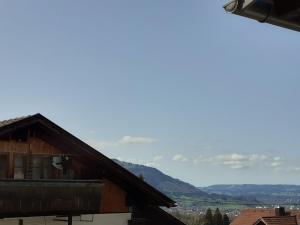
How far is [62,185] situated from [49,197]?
1.41 feet

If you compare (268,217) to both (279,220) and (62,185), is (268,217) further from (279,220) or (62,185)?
(62,185)

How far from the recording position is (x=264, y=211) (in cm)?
4847

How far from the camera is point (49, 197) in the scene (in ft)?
41.1

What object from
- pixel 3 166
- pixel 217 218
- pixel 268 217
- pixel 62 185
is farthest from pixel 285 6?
pixel 217 218

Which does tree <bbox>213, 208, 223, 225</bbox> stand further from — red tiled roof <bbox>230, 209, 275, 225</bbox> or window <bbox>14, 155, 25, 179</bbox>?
window <bbox>14, 155, 25, 179</bbox>

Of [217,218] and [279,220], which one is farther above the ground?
[279,220]

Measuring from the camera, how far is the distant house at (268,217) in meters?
39.6

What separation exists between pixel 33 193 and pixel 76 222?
1.63 metres

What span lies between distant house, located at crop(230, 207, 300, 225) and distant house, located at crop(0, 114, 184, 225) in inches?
1058

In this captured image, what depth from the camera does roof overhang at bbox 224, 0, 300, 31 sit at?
2518 mm

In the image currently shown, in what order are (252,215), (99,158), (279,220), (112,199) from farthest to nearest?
(252,215) → (279,220) → (112,199) → (99,158)

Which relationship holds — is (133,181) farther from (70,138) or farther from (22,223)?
(22,223)

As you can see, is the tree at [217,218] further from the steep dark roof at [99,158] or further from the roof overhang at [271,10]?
the roof overhang at [271,10]

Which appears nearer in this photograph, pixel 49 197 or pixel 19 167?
pixel 49 197
